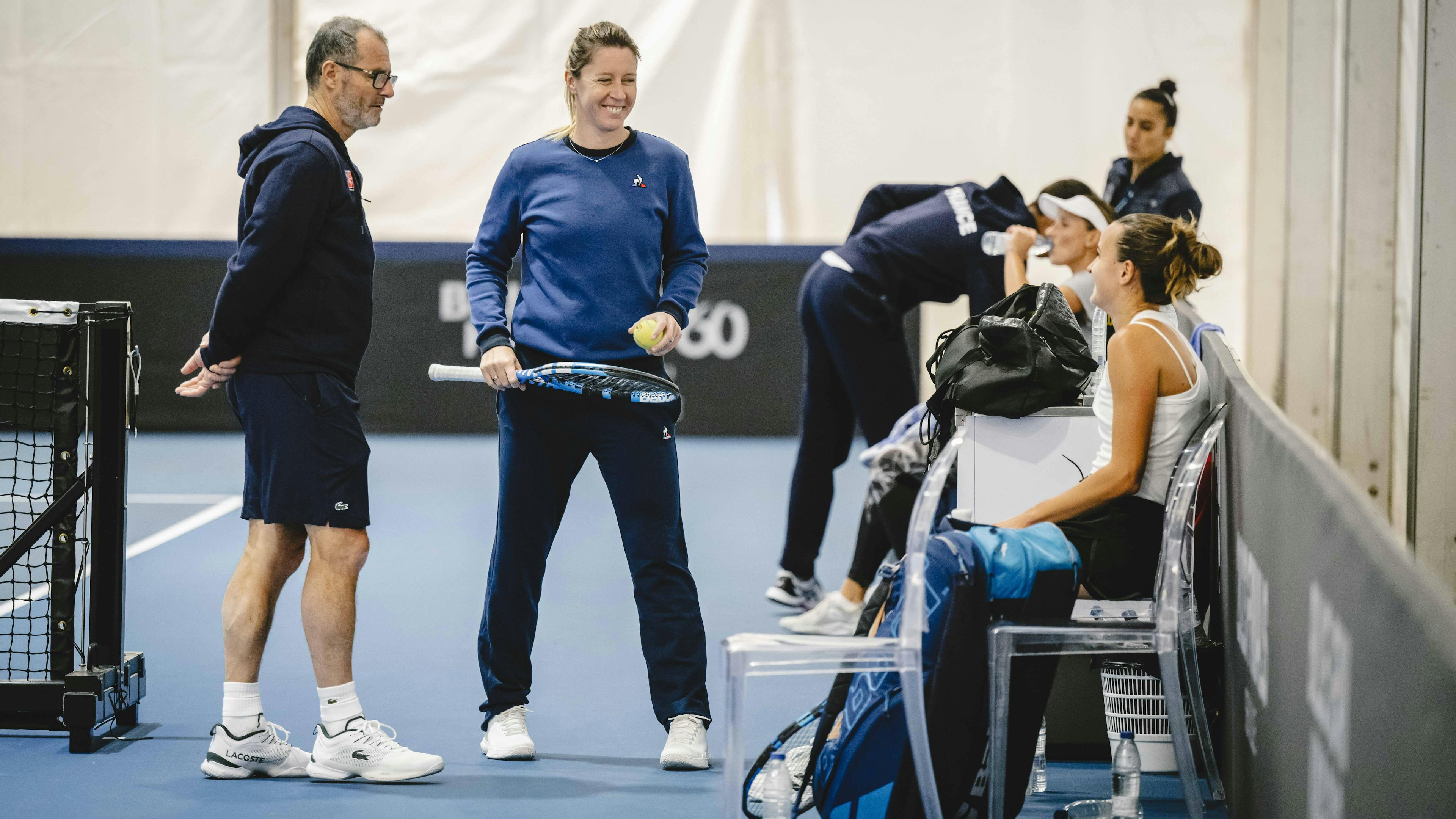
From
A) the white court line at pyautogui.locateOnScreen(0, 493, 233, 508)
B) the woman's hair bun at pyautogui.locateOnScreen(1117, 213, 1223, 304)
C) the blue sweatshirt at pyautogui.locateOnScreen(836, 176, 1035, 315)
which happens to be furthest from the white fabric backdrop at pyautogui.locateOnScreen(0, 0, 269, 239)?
the woman's hair bun at pyautogui.locateOnScreen(1117, 213, 1223, 304)

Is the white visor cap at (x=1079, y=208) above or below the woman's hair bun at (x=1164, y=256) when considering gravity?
above

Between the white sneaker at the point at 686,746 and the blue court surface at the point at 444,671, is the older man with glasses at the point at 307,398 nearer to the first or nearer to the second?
the blue court surface at the point at 444,671

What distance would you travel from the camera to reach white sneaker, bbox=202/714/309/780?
10.9 feet

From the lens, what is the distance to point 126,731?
12.1ft

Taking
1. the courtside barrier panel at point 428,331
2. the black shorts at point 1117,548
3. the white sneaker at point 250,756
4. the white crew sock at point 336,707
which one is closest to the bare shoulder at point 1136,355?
the black shorts at point 1117,548

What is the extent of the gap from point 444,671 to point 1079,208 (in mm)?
2500

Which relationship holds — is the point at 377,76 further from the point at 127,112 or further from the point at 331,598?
the point at 127,112

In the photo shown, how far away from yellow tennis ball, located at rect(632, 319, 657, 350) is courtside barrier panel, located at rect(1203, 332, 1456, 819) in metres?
1.34

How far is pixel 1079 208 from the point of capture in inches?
178

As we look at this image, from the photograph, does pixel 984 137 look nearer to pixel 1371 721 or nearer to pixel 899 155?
pixel 899 155

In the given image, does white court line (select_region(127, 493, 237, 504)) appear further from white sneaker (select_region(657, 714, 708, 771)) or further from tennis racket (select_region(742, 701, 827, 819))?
tennis racket (select_region(742, 701, 827, 819))

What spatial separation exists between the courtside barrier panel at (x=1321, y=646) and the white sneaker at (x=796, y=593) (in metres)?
2.27

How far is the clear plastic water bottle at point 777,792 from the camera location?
2.79 m

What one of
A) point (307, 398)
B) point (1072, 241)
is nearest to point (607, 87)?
point (307, 398)
